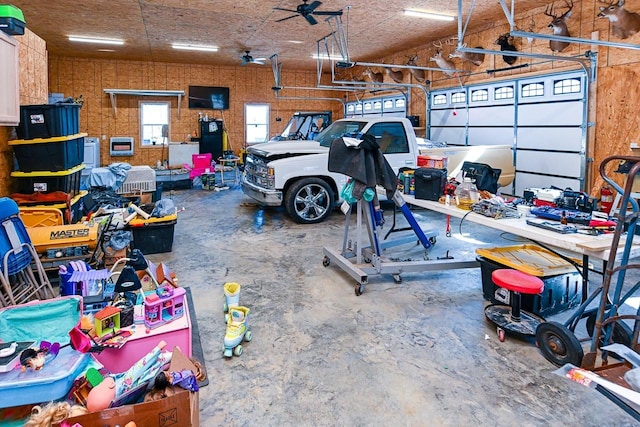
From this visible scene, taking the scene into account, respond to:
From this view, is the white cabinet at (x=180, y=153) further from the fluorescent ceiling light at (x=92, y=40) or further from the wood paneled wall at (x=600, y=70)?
the wood paneled wall at (x=600, y=70)

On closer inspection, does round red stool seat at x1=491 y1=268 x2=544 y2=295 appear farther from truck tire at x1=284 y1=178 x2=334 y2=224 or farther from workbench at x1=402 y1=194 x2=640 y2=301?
truck tire at x1=284 y1=178 x2=334 y2=224

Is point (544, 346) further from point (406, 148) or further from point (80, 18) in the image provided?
point (80, 18)

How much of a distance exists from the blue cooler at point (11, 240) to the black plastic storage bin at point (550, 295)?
3781 mm

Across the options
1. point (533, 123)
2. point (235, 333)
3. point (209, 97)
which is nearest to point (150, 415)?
point (235, 333)

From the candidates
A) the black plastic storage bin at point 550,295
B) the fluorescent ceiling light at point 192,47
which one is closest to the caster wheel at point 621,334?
the black plastic storage bin at point 550,295

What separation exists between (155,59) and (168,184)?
15.7 ft

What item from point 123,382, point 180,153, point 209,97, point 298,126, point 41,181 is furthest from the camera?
point 209,97

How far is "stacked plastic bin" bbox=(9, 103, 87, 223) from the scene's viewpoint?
4664 mm

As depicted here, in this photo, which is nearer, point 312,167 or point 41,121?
point 41,121

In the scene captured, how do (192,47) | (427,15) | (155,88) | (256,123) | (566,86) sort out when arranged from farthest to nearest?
(256,123) < (155,88) < (192,47) < (427,15) < (566,86)

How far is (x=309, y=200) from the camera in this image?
23.3 ft

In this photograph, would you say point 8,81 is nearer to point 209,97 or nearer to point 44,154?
point 44,154

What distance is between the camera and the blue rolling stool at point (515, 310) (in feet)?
9.90

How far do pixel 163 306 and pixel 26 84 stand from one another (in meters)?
3.76
